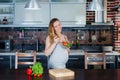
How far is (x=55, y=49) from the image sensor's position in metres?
3.76

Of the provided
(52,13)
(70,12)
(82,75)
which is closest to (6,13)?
(52,13)

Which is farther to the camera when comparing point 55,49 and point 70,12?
point 70,12

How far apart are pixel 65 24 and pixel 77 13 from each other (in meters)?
0.38

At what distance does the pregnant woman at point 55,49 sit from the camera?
3.70 m

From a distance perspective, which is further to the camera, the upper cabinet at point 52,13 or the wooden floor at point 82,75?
the upper cabinet at point 52,13

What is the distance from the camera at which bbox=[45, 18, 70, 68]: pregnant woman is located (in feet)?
12.1

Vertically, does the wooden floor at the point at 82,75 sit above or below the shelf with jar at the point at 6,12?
below

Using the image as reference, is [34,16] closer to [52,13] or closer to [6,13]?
[52,13]

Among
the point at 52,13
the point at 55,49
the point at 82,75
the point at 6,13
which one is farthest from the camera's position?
the point at 6,13

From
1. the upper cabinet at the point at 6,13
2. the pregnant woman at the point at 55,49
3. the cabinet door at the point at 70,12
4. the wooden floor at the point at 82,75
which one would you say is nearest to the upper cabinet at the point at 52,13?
the cabinet door at the point at 70,12

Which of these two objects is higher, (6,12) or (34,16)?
(6,12)

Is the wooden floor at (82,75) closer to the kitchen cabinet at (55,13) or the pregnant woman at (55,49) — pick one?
the pregnant woman at (55,49)

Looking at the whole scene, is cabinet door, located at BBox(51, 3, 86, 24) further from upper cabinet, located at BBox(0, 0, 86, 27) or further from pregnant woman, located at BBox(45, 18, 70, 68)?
pregnant woman, located at BBox(45, 18, 70, 68)

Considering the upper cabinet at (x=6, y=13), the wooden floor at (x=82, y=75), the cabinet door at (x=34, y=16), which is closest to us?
the wooden floor at (x=82, y=75)
